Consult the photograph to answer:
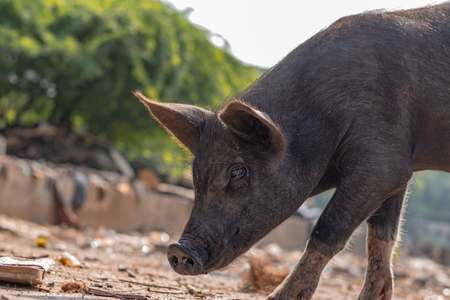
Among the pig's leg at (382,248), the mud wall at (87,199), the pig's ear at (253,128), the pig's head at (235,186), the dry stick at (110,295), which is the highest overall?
the pig's ear at (253,128)

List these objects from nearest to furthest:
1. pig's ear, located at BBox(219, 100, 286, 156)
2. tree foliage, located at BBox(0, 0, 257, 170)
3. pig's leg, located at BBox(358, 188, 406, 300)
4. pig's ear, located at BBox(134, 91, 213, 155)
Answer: pig's ear, located at BBox(219, 100, 286, 156) < pig's ear, located at BBox(134, 91, 213, 155) < pig's leg, located at BBox(358, 188, 406, 300) < tree foliage, located at BBox(0, 0, 257, 170)

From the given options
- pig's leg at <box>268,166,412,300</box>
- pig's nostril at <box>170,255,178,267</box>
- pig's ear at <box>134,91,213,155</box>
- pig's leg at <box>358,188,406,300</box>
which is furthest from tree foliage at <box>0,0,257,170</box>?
pig's nostril at <box>170,255,178,267</box>

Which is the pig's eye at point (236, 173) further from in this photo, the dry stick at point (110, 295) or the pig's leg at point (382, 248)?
the pig's leg at point (382, 248)

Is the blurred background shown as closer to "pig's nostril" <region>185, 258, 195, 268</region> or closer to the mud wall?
the mud wall

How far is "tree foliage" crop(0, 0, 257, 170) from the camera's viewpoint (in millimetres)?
17297

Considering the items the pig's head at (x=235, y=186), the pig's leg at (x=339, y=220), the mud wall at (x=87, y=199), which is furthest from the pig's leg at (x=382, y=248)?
the mud wall at (x=87, y=199)

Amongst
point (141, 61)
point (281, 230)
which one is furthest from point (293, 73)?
point (281, 230)

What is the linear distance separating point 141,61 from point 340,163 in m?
14.1

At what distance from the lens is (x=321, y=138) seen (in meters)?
4.80

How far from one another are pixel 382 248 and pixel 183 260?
1.70 metres

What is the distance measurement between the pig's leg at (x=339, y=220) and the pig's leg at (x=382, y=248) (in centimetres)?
74

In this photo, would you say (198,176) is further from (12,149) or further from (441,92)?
(12,149)

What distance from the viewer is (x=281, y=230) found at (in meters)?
21.2

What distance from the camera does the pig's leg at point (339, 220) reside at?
452 cm
